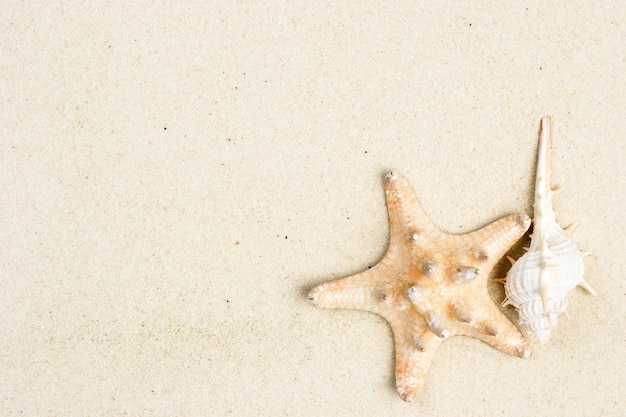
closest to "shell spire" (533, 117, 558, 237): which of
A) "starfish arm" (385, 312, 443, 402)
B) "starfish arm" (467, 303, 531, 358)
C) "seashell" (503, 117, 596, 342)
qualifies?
"seashell" (503, 117, 596, 342)

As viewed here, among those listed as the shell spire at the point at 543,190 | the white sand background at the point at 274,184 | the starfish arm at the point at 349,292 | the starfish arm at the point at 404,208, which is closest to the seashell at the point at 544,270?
the shell spire at the point at 543,190

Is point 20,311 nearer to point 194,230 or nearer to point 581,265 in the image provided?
point 194,230

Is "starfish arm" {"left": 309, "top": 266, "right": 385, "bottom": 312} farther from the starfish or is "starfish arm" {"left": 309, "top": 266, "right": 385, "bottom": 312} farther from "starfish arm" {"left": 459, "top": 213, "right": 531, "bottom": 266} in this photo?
"starfish arm" {"left": 459, "top": 213, "right": 531, "bottom": 266}

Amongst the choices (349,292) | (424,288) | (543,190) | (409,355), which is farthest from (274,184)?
(543,190)

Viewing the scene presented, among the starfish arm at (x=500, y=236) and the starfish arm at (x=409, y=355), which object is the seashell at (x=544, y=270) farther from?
the starfish arm at (x=409, y=355)

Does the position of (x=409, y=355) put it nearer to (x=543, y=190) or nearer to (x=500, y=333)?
(x=500, y=333)

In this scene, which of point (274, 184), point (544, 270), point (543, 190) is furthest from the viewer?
point (274, 184)

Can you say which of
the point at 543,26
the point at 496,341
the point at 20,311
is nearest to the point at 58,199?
the point at 20,311

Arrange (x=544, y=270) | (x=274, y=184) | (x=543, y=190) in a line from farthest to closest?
(x=274, y=184) → (x=543, y=190) → (x=544, y=270)
